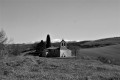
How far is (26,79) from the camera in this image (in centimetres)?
1571

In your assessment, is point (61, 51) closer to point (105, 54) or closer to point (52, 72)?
point (105, 54)

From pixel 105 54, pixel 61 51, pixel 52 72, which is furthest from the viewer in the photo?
pixel 61 51

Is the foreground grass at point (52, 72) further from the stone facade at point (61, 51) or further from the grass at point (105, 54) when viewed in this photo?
the stone facade at point (61, 51)

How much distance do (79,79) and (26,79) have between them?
5458mm

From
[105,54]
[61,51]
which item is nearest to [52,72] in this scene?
[61,51]

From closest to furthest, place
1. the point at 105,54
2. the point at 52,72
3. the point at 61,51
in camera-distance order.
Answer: the point at 52,72
the point at 105,54
the point at 61,51

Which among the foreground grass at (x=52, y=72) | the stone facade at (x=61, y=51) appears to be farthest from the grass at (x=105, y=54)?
the foreground grass at (x=52, y=72)

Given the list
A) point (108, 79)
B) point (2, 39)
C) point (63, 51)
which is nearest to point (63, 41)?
point (63, 51)

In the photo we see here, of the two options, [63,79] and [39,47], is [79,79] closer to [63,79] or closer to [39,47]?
[63,79]

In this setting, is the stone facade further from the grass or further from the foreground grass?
the foreground grass

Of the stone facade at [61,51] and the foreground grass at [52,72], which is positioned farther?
the stone facade at [61,51]

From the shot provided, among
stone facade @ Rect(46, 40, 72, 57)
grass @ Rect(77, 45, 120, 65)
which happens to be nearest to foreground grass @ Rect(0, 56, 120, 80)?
grass @ Rect(77, 45, 120, 65)

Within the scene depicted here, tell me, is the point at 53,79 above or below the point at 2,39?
below

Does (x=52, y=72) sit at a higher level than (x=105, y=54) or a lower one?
higher
